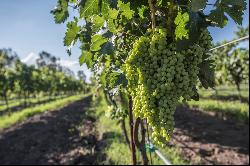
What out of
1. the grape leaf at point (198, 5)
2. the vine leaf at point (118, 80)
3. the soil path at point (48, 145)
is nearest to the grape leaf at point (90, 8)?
the grape leaf at point (198, 5)

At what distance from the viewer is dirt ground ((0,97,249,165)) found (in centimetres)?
1293

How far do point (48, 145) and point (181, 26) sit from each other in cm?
1641

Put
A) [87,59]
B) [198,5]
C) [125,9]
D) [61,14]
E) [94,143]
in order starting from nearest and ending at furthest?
[198,5] → [125,9] → [87,59] → [61,14] → [94,143]

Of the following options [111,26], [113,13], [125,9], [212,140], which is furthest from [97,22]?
[212,140]

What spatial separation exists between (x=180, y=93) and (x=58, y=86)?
231 ft

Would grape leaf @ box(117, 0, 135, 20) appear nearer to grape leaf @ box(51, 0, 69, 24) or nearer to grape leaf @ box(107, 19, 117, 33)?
grape leaf @ box(107, 19, 117, 33)

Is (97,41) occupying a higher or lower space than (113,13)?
lower

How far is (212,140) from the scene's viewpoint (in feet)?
49.2

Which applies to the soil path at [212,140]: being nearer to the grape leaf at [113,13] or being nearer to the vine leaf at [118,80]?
the vine leaf at [118,80]

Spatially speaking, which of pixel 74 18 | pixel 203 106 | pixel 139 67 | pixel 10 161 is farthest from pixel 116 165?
pixel 203 106

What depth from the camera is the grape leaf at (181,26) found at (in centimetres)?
165

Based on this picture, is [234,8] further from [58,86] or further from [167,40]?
[58,86]

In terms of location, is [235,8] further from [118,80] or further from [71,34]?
[71,34]

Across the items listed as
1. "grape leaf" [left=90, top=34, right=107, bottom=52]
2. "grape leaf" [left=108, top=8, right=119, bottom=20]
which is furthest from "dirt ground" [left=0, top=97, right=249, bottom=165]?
"grape leaf" [left=108, top=8, right=119, bottom=20]
